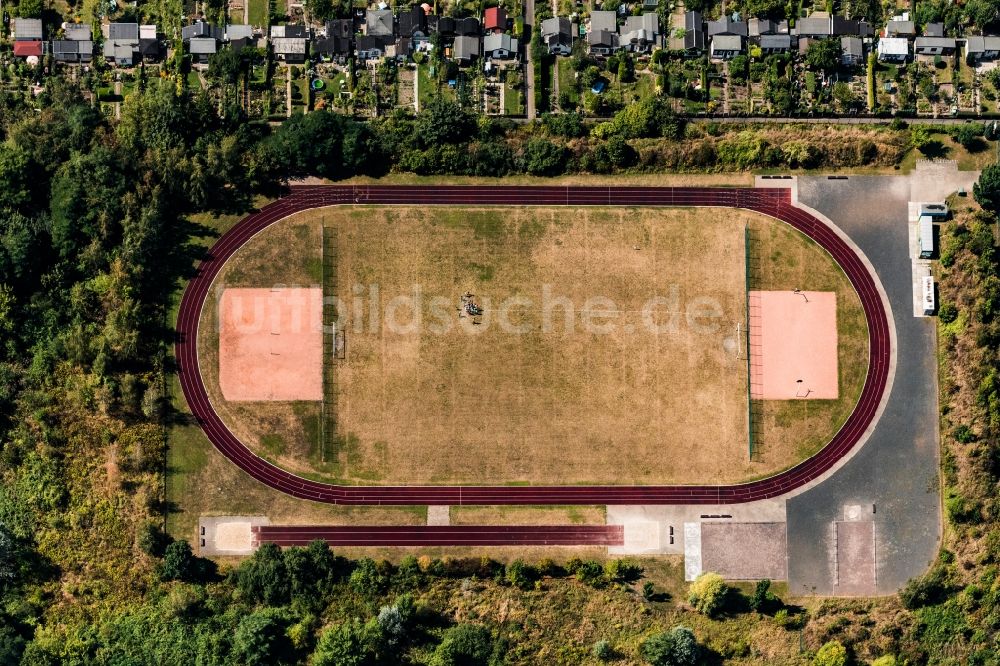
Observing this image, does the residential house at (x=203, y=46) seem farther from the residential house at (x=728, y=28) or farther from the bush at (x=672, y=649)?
the bush at (x=672, y=649)

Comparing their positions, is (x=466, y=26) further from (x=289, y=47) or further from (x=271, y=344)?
(x=271, y=344)

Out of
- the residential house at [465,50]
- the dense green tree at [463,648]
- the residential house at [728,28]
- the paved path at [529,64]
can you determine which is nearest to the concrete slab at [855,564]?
the dense green tree at [463,648]

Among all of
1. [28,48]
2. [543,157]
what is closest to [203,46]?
[28,48]

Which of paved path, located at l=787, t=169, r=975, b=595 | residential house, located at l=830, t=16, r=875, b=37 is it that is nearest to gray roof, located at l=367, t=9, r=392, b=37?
paved path, located at l=787, t=169, r=975, b=595

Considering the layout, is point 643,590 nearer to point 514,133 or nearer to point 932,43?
point 514,133

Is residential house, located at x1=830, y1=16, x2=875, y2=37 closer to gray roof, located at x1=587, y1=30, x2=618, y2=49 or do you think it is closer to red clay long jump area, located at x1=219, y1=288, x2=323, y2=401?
gray roof, located at x1=587, y1=30, x2=618, y2=49

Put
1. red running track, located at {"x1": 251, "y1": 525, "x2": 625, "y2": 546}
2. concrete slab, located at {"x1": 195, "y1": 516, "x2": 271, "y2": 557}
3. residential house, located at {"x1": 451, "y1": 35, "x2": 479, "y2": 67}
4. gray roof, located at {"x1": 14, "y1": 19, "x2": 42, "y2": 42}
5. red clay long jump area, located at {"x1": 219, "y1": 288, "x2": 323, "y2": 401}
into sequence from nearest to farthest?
concrete slab, located at {"x1": 195, "y1": 516, "x2": 271, "y2": 557}
red running track, located at {"x1": 251, "y1": 525, "x2": 625, "y2": 546}
red clay long jump area, located at {"x1": 219, "y1": 288, "x2": 323, "y2": 401}
gray roof, located at {"x1": 14, "y1": 19, "x2": 42, "y2": 42}
residential house, located at {"x1": 451, "y1": 35, "x2": 479, "y2": 67}

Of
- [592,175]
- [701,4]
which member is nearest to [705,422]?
[592,175]

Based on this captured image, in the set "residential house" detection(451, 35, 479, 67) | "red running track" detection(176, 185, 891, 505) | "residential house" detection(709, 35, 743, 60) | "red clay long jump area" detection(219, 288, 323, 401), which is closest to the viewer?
"red running track" detection(176, 185, 891, 505)
